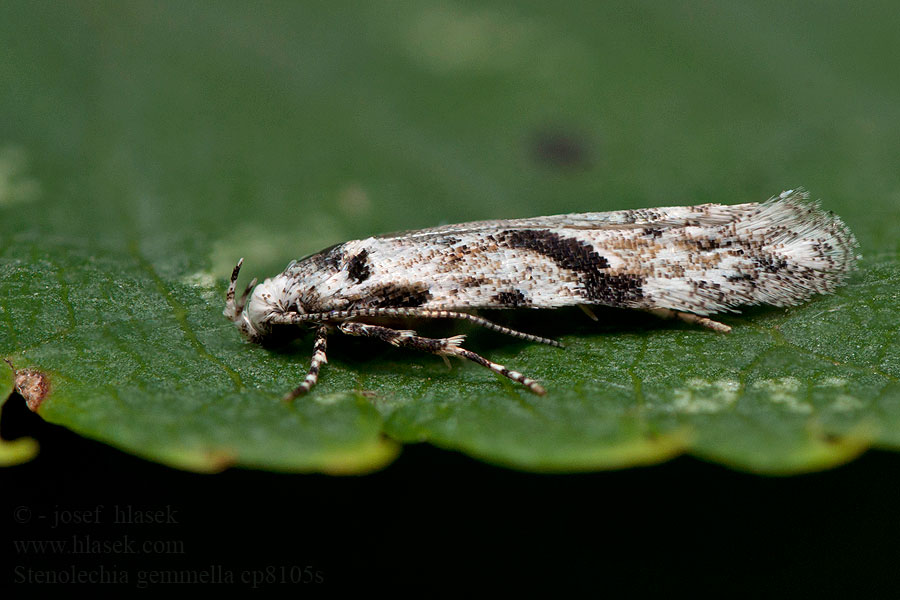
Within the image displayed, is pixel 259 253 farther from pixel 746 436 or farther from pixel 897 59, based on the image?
pixel 897 59

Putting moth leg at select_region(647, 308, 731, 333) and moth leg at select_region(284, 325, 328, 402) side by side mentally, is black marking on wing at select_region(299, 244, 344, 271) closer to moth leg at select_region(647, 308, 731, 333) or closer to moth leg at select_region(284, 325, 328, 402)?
moth leg at select_region(284, 325, 328, 402)

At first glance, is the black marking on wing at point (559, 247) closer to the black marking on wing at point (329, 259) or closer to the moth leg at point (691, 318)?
the moth leg at point (691, 318)

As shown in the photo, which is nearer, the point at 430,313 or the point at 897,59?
the point at 430,313

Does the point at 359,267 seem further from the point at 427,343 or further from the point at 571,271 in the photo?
the point at 571,271

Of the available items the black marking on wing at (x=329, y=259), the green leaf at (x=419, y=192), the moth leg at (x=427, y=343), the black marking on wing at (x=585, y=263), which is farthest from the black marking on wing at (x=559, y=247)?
the black marking on wing at (x=329, y=259)

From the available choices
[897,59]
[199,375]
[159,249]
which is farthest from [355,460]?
[897,59]

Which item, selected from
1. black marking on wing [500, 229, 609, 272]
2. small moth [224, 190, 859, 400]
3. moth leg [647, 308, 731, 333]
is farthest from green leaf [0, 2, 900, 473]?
black marking on wing [500, 229, 609, 272]

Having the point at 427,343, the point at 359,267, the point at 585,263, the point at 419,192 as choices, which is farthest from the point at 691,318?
the point at 419,192

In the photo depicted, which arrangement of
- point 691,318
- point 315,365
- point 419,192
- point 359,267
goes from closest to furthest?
point 315,365
point 691,318
point 359,267
point 419,192
